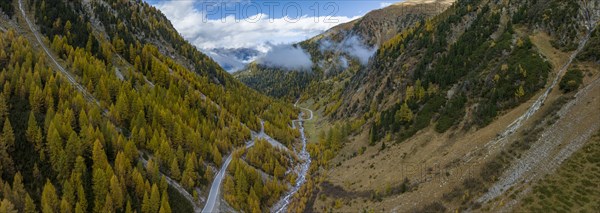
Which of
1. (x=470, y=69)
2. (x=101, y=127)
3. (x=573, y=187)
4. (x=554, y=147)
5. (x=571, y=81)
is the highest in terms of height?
(x=470, y=69)

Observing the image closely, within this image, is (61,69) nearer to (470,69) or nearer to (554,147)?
(470,69)

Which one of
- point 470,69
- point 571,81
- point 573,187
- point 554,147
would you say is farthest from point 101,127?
point 571,81

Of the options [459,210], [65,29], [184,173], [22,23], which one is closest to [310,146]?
[184,173]

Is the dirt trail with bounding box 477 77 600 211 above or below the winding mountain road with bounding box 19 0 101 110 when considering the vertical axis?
below

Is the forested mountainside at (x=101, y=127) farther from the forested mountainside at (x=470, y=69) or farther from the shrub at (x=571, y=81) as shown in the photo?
the shrub at (x=571, y=81)

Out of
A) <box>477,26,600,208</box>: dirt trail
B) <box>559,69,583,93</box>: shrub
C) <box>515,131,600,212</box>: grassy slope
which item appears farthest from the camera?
<box>559,69,583,93</box>: shrub

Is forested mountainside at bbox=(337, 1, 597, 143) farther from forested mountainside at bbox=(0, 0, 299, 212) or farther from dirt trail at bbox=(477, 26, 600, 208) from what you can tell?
forested mountainside at bbox=(0, 0, 299, 212)

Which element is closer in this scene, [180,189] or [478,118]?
[478,118]

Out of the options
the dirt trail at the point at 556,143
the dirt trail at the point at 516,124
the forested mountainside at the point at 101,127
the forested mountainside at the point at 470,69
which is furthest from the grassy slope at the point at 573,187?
the forested mountainside at the point at 101,127

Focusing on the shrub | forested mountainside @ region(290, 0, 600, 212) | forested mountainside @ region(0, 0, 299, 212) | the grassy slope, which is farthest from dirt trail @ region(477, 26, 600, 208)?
forested mountainside @ region(0, 0, 299, 212)
